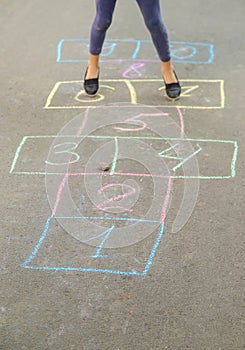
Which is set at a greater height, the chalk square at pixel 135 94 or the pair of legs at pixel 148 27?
the pair of legs at pixel 148 27

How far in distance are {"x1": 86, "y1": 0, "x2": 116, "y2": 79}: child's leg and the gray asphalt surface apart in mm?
231

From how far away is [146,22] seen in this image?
442cm

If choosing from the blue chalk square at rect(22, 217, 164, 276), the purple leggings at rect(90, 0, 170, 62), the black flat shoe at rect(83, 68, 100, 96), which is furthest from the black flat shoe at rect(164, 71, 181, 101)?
the blue chalk square at rect(22, 217, 164, 276)

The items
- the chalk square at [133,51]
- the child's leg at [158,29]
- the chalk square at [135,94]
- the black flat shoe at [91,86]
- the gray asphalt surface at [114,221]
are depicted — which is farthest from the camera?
the chalk square at [133,51]

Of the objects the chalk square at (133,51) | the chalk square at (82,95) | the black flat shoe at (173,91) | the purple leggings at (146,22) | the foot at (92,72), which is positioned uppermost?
the purple leggings at (146,22)

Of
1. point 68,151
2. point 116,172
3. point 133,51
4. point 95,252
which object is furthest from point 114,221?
point 133,51

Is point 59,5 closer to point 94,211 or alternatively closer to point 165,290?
point 94,211

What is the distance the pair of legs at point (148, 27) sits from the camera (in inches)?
171

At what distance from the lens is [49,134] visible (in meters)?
4.29

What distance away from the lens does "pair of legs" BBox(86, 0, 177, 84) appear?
4355 millimetres

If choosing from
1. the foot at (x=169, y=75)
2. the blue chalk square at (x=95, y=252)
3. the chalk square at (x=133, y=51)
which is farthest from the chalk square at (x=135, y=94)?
the blue chalk square at (x=95, y=252)

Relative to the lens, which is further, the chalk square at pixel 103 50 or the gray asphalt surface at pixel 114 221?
the chalk square at pixel 103 50

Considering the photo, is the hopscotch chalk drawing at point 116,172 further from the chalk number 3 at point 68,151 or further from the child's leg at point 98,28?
the child's leg at point 98,28

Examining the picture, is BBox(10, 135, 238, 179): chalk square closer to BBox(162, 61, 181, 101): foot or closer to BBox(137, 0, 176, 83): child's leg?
BBox(162, 61, 181, 101): foot
